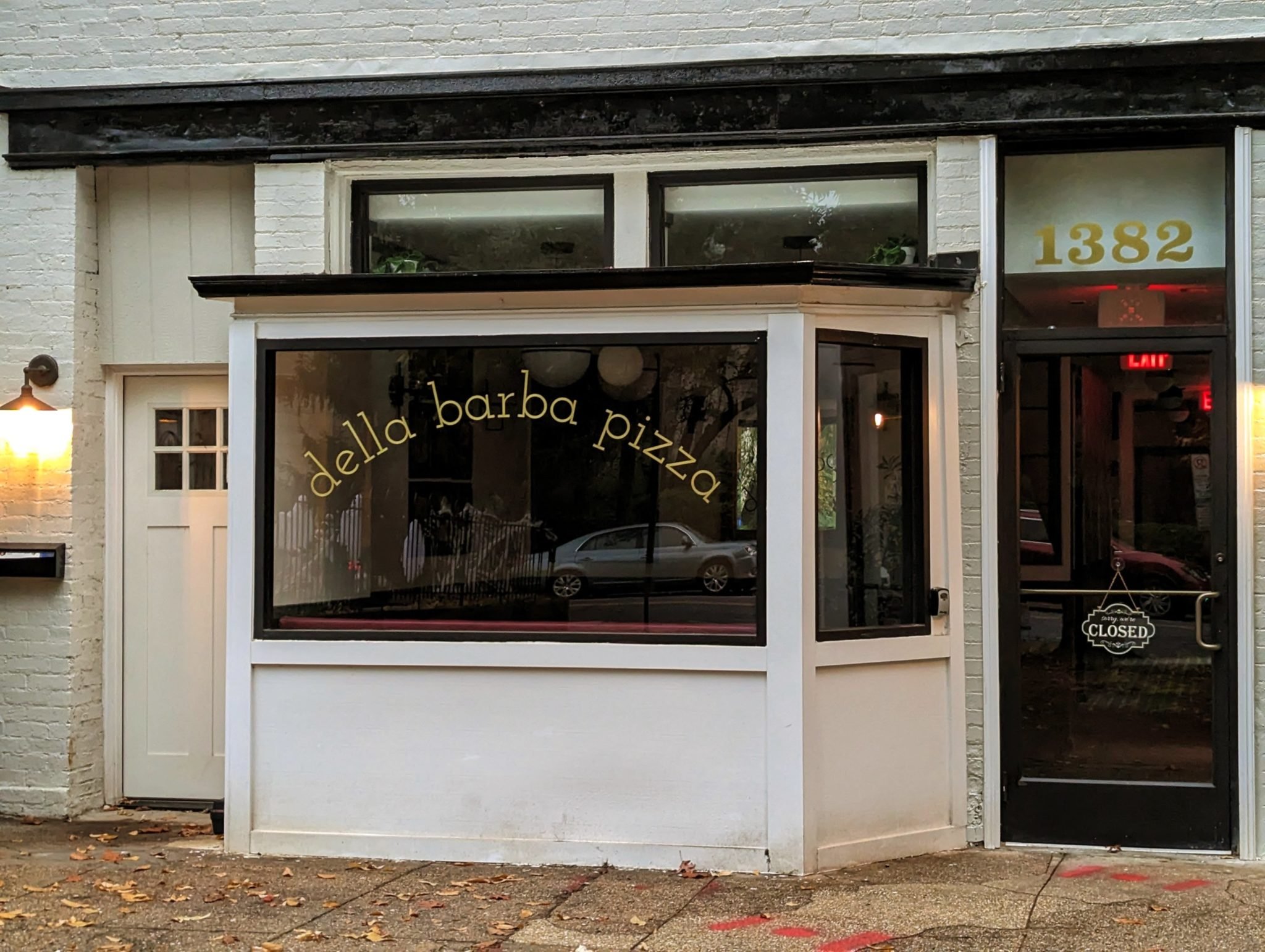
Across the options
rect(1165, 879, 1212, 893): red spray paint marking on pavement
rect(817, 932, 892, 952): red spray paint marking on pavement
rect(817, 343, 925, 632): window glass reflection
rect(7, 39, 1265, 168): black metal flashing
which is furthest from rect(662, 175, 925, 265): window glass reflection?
rect(817, 932, 892, 952): red spray paint marking on pavement

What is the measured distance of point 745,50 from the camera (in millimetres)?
6859

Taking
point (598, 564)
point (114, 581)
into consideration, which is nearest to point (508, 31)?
point (598, 564)

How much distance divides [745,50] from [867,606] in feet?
9.22

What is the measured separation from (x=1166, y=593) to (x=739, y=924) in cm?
268

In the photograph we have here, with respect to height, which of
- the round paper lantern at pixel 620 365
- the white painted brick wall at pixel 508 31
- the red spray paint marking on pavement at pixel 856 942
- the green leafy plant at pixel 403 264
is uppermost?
the white painted brick wall at pixel 508 31

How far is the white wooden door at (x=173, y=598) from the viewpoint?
762cm

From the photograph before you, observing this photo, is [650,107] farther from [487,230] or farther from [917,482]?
[917,482]

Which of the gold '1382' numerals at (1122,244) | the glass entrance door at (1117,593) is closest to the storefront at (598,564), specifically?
the glass entrance door at (1117,593)

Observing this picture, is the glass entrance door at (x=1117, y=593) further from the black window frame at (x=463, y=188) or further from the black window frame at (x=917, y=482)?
the black window frame at (x=463, y=188)

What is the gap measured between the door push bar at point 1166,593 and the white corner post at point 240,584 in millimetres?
3692

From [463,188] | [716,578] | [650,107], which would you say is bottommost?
[716,578]

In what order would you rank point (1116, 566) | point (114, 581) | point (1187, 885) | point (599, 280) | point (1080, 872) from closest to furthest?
point (1187, 885) < point (1080, 872) < point (599, 280) < point (1116, 566) < point (114, 581)

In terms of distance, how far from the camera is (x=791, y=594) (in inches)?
240

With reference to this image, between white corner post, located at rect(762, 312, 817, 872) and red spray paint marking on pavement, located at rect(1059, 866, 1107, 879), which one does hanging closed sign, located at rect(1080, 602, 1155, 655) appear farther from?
white corner post, located at rect(762, 312, 817, 872)
